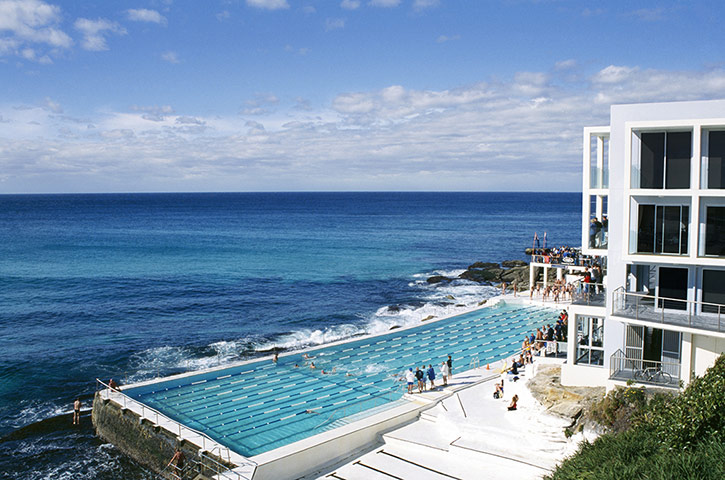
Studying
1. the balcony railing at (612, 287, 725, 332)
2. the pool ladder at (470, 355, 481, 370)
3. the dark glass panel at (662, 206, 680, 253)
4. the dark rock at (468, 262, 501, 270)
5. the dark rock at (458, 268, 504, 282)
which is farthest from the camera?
the dark rock at (468, 262, 501, 270)

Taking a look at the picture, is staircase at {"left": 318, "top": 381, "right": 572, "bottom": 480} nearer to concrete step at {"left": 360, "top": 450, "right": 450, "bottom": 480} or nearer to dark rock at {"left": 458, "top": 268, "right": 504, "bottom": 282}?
concrete step at {"left": 360, "top": 450, "right": 450, "bottom": 480}

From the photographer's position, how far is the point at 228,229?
113m

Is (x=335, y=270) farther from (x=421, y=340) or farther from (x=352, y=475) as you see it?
(x=352, y=475)

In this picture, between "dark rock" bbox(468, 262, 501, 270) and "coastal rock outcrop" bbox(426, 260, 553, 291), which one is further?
"dark rock" bbox(468, 262, 501, 270)

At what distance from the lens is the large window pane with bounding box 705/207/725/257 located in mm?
16297

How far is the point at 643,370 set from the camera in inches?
679

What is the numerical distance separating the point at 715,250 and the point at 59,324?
39.8 meters

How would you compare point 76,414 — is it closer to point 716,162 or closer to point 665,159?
point 665,159

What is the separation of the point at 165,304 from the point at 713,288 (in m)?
40.0

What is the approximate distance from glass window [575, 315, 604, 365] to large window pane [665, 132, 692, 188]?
507 cm

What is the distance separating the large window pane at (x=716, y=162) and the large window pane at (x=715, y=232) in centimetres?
78

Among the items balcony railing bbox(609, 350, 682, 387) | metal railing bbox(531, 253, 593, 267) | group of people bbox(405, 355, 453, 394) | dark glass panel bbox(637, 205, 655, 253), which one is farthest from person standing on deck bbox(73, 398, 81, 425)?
metal railing bbox(531, 253, 593, 267)

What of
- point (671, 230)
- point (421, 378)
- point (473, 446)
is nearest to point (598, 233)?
point (671, 230)

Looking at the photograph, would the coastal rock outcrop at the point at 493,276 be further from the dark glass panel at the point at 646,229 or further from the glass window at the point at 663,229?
the glass window at the point at 663,229
